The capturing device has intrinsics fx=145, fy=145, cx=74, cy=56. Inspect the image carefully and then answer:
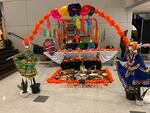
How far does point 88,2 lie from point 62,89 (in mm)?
4348

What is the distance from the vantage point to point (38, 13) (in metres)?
6.88

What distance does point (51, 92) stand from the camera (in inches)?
144

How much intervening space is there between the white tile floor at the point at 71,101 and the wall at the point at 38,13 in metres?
3.33

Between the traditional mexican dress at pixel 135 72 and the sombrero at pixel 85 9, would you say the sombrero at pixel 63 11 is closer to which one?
the sombrero at pixel 85 9

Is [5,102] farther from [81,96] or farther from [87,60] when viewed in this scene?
[87,60]

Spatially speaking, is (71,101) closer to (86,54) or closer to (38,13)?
(86,54)

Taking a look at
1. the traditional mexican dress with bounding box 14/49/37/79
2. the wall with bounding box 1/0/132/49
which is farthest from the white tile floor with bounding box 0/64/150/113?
the wall with bounding box 1/0/132/49

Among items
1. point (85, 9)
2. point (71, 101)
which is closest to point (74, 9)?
point (85, 9)

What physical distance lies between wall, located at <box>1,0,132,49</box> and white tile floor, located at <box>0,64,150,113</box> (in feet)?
10.9

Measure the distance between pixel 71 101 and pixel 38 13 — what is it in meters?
5.05

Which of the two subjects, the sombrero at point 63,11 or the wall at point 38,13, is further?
the wall at point 38,13

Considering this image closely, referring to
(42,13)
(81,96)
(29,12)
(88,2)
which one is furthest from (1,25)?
(81,96)

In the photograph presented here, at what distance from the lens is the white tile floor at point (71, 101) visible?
2.86m

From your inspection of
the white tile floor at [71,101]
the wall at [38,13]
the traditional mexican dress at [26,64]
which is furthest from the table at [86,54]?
the traditional mexican dress at [26,64]
